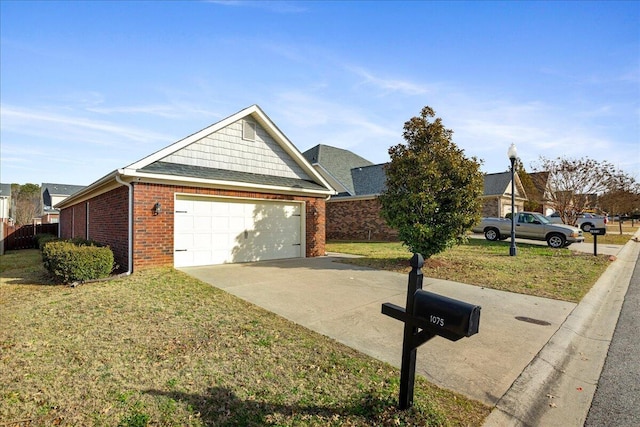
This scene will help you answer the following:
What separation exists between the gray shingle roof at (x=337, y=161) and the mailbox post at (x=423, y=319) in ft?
62.7

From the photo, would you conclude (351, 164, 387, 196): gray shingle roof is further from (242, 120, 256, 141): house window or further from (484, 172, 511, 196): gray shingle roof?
(242, 120, 256, 141): house window

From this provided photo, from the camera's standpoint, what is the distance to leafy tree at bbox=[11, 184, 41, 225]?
137 feet

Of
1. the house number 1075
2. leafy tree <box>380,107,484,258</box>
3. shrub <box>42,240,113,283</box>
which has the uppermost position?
leafy tree <box>380,107,484,258</box>

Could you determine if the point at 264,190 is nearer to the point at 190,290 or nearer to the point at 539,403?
the point at 190,290

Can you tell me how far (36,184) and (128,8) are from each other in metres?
77.8

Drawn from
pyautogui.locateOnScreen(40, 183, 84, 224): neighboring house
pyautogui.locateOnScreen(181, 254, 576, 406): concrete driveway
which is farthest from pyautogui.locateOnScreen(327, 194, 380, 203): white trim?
pyautogui.locateOnScreen(40, 183, 84, 224): neighboring house

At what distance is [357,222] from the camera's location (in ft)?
69.5

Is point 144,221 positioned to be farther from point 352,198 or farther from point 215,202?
point 352,198

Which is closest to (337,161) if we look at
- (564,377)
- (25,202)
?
(564,377)

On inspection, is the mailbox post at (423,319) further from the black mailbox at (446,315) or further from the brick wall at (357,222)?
the brick wall at (357,222)

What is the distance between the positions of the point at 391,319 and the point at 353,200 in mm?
16323

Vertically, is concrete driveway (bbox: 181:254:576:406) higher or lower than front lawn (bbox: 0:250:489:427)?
lower

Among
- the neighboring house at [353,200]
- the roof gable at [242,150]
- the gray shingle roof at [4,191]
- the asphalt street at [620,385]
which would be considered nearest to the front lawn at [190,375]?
the asphalt street at [620,385]

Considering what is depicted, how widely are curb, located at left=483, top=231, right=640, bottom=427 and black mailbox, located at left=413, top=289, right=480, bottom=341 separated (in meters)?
1.14
